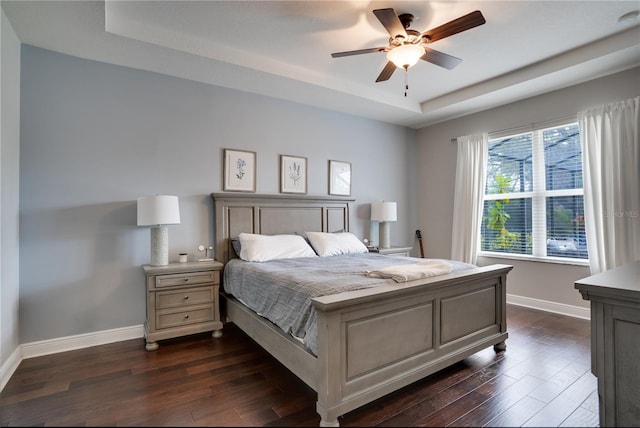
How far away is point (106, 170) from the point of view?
2955mm

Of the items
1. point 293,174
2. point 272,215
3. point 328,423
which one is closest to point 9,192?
point 272,215

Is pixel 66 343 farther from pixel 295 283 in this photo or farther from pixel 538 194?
pixel 538 194

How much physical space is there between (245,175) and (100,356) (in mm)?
2118

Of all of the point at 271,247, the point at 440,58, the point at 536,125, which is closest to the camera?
the point at 440,58

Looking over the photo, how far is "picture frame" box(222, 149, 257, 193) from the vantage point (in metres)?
3.57

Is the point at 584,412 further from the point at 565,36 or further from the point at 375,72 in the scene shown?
the point at 375,72

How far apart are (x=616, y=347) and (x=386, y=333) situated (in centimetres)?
105

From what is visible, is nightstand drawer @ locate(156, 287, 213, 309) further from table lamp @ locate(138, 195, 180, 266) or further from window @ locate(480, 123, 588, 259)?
window @ locate(480, 123, 588, 259)

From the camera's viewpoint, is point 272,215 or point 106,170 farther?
point 272,215

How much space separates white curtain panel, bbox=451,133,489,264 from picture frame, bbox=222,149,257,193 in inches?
114

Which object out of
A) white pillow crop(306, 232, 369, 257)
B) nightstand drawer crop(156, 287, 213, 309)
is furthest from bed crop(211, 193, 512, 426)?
white pillow crop(306, 232, 369, 257)

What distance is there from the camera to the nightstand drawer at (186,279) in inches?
110

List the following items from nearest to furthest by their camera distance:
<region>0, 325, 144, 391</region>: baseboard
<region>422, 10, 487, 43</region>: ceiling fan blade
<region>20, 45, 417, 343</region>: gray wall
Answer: <region>422, 10, 487, 43</region>: ceiling fan blade, <region>0, 325, 144, 391</region>: baseboard, <region>20, 45, 417, 343</region>: gray wall

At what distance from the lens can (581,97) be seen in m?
3.56
